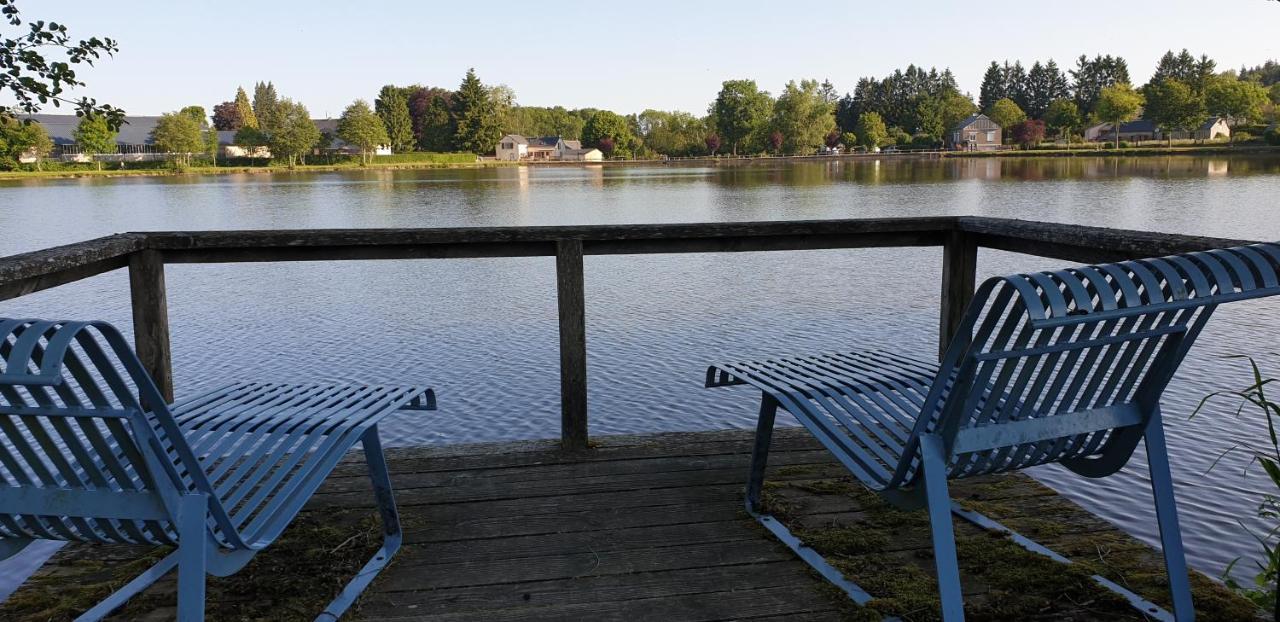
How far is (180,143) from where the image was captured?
268 ft

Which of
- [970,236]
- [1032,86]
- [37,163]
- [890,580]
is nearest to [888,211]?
[970,236]

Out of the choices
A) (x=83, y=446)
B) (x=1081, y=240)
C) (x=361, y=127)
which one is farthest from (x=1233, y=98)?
(x=83, y=446)

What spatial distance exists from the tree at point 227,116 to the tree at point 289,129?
3520cm

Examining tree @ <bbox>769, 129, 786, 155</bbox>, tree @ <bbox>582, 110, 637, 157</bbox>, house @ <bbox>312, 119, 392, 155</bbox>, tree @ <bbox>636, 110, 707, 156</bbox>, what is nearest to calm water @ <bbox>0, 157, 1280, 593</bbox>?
house @ <bbox>312, 119, 392, 155</bbox>

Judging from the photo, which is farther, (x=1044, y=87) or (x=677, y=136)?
(x=677, y=136)

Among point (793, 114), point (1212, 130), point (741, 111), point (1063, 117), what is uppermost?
point (741, 111)

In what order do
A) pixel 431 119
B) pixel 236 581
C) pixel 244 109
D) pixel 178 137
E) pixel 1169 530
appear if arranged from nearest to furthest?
pixel 1169 530
pixel 236 581
pixel 178 137
pixel 431 119
pixel 244 109

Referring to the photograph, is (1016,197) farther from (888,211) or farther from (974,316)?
(974,316)

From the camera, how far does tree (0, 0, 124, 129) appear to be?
14.1ft

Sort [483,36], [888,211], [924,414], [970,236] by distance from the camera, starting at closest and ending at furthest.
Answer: [924,414] → [970,236] → [888,211] → [483,36]

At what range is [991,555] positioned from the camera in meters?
2.80

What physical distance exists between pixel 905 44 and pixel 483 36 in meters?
65.3

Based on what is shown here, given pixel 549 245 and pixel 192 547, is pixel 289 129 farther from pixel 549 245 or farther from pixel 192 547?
pixel 192 547

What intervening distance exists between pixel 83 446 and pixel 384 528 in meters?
1.31
